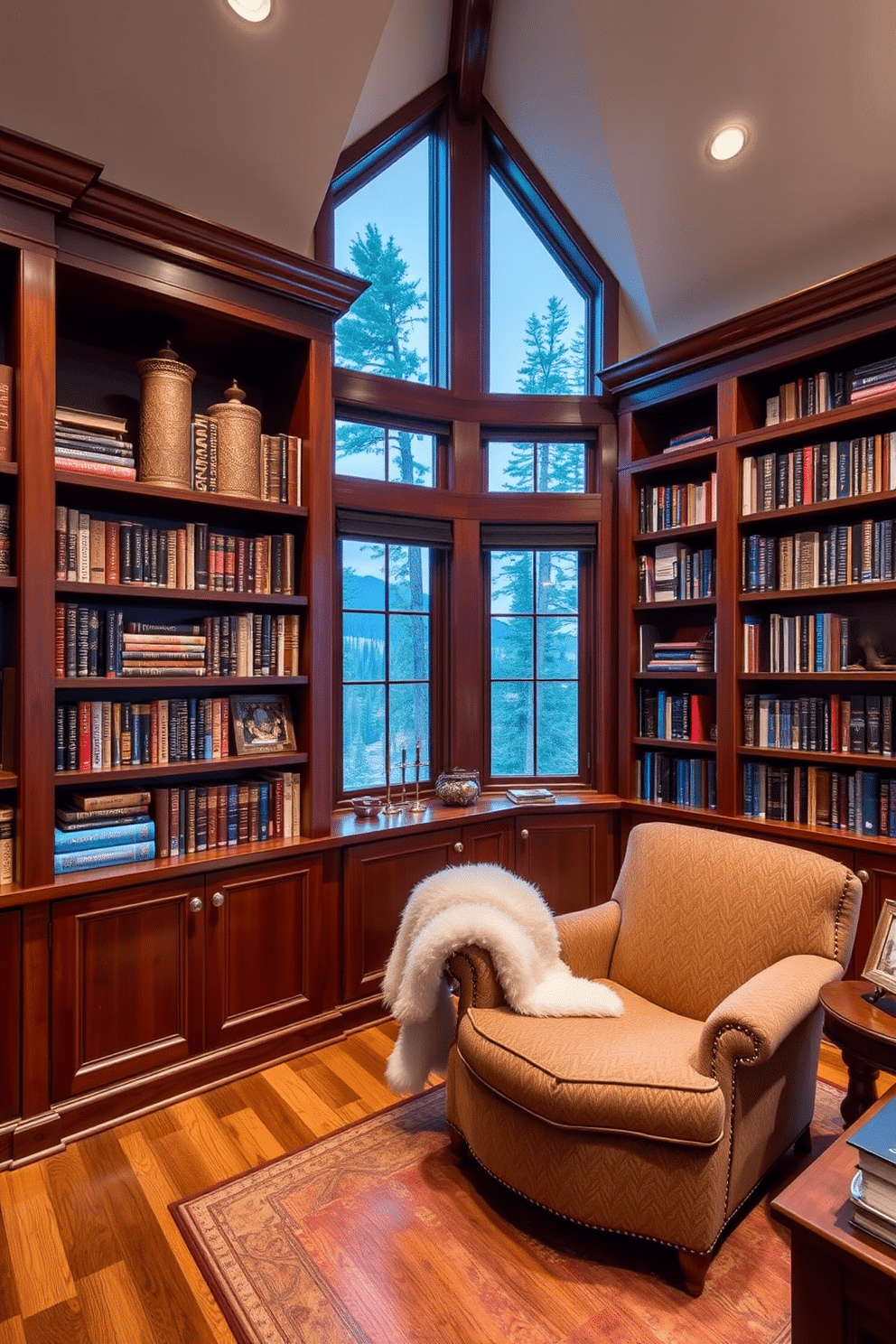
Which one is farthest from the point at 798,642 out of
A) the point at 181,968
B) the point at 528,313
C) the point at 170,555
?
the point at 181,968

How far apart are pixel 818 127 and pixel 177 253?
233 cm

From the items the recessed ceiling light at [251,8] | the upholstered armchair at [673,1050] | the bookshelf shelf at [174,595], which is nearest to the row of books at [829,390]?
the upholstered armchair at [673,1050]

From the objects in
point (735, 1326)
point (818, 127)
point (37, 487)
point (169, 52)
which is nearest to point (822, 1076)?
point (735, 1326)

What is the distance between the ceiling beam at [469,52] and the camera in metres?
3.07

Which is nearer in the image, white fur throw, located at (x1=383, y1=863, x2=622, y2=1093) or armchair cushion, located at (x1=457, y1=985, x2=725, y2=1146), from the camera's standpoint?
armchair cushion, located at (x1=457, y1=985, x2=725, y2=1146)

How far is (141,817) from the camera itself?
243cm

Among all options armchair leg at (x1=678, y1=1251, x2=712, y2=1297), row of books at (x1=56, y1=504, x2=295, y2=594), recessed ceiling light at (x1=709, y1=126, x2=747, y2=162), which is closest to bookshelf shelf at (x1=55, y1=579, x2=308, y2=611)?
row of books at (x1=56, y1=504, x2=295, y2=594)

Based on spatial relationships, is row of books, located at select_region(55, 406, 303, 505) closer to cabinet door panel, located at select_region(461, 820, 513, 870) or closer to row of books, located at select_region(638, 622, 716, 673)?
cabinet door panel, located at select_region(461, 820, 513, 870)

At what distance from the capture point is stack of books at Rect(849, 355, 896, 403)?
2682mm

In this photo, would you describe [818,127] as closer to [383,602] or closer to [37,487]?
[383,602]

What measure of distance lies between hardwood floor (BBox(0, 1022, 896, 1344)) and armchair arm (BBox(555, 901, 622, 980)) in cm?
76

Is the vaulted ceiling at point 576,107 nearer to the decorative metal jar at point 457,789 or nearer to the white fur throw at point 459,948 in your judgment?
the decorative metal jar at point 457,789

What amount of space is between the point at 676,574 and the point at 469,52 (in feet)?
8.02

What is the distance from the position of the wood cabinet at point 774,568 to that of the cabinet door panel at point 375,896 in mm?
1124
